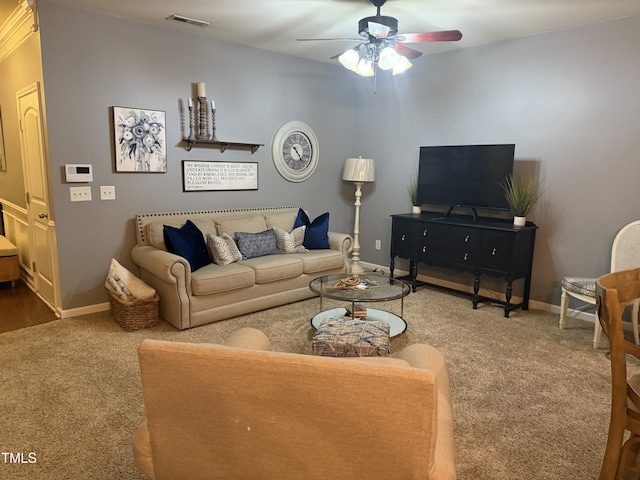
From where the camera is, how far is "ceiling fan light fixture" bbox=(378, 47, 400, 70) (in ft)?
10.4

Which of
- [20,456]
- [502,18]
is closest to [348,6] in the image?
[502,18]

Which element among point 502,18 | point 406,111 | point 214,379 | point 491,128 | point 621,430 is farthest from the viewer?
point 406,111

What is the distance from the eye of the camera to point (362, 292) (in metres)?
3.32

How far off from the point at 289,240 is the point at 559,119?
9.46ft

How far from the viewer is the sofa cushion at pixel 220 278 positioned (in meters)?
3.58

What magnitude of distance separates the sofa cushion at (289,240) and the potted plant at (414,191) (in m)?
1.44

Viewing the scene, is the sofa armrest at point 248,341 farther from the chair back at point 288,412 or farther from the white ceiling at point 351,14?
the white ceiling at point 351,14

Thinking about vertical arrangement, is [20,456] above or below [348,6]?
below

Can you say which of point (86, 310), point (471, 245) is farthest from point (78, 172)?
point (471, 245)

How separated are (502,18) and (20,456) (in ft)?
14.8

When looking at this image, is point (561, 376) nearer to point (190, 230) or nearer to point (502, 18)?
point (502, 18)

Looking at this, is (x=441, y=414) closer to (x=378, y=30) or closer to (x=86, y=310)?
(x=378, y=30)

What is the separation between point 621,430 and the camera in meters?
1.57

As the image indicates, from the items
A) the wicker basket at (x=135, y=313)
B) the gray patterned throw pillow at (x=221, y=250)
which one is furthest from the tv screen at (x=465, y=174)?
the wicker basket at (x=135, y=313)
